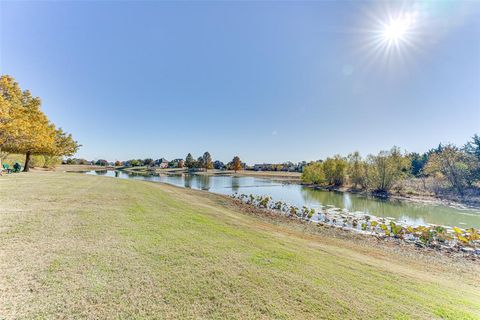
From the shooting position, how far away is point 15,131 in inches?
590

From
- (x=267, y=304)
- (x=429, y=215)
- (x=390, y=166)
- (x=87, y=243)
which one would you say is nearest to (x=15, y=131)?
(x=87, y=243)

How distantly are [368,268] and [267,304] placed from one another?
393cm

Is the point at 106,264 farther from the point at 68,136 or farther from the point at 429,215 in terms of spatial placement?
the point at 68,136

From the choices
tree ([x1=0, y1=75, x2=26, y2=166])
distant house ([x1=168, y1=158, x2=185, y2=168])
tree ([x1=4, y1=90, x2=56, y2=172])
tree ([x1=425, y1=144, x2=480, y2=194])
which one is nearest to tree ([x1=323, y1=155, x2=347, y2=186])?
tree ([x1=425, y1=144, x2=480, y2=194])

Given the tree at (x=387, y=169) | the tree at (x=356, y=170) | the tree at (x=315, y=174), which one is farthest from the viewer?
the tree at (x=315, y=174)

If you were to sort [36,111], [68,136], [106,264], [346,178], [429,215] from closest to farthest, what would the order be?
[106,264] < [429,215] < [36,111] < [68,136] < [346,178]

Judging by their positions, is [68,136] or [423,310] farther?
[68,136]

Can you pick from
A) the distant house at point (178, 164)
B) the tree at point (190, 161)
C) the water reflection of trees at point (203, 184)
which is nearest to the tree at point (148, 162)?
the distant house at point (178, 164)

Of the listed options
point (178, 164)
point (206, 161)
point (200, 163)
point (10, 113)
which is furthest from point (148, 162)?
point (10, 113)

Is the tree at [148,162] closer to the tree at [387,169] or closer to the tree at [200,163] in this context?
the tree at [200,163]

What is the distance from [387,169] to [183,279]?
41512mm

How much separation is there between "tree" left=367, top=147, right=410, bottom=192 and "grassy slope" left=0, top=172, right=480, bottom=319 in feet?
113

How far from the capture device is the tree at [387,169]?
34.4m

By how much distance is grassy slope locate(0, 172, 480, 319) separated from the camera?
3039 millimetres
